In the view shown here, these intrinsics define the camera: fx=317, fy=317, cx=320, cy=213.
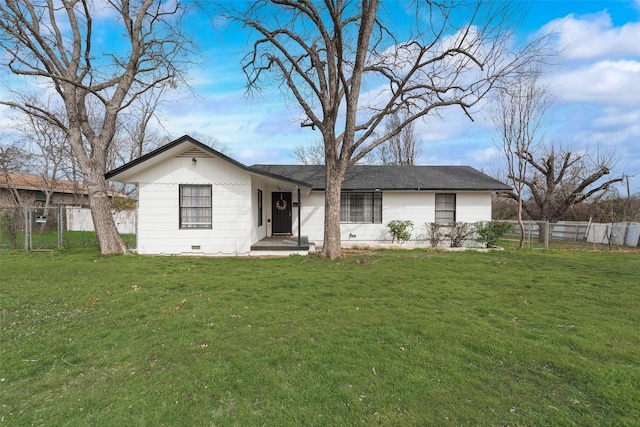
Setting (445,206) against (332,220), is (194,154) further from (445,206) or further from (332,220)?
(445,206)

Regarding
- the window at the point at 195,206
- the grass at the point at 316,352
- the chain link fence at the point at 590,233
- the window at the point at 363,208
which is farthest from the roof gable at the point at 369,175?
the grass at the point at 316,352

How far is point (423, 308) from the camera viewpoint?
204 inches

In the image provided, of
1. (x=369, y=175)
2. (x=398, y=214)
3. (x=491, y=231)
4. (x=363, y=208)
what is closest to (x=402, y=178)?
(x=369, y=175)

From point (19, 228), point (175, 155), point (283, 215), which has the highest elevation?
point (175, 155)

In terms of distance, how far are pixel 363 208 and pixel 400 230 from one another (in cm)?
190

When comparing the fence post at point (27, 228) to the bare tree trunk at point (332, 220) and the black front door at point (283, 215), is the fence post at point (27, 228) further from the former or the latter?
the bare tree trunk at point (332, 220)

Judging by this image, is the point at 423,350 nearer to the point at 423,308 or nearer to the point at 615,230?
the point at 423,308

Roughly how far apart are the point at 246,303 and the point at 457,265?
22.0ft

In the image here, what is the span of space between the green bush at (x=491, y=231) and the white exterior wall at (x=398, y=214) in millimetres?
→ 572

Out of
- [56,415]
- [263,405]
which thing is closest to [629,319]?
[263,405]

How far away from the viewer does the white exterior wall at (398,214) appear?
14.2 metres

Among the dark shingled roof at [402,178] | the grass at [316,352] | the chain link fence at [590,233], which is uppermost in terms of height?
the dark shingled roof at [402,178]

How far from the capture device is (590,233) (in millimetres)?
18156

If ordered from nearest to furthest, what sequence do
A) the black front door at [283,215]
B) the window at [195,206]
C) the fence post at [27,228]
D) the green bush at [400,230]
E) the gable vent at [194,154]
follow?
the gable vent at [194,154] < the window at [195,206] < the fence post at [27,228] < the green bush at [400,230] < the black front door at [283,215]
